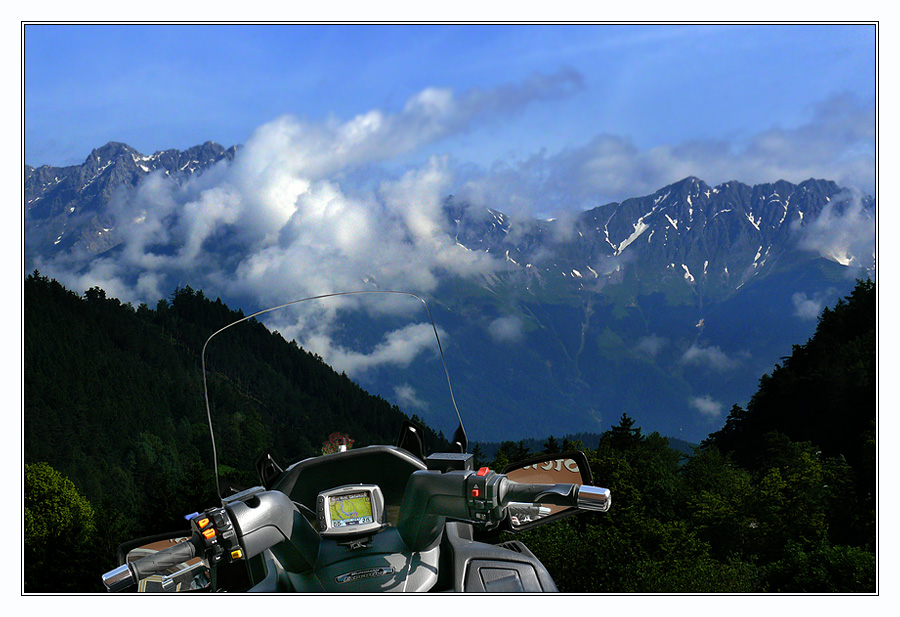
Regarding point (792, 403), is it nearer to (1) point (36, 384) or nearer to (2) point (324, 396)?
(2) point (324, 396)

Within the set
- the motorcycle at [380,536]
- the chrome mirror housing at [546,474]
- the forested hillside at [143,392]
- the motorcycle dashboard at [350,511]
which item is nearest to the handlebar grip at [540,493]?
the motorcycle at [380,536]

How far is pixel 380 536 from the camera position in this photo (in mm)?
3879

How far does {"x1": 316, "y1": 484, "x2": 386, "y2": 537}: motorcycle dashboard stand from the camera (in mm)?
3760

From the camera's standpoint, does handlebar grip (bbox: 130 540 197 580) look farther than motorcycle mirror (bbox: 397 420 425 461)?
No

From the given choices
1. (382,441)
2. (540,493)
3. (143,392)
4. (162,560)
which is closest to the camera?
(540,493)

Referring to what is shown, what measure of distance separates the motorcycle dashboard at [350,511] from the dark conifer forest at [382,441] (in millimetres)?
577

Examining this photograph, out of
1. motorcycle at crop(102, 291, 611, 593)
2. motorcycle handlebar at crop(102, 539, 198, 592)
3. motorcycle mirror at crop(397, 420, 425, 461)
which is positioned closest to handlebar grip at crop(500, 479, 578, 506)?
motorcycle at crop(102, 291, 611, 593)

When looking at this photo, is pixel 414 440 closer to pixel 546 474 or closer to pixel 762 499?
pixel 546 474

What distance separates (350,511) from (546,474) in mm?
989

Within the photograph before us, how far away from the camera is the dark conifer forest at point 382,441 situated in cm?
3362

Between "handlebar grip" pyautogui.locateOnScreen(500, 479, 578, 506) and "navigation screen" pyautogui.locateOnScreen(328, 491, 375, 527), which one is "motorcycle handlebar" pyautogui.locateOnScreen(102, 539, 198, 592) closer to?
"navigation screen" pyautogui.locateOnScreen(328, 491, 375, 527)

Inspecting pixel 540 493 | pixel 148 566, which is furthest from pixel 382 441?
pixel 148 566

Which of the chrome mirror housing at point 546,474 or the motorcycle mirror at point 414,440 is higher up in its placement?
the motorcycle mirror at point 414,440

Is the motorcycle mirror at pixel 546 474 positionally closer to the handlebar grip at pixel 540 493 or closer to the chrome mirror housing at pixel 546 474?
the chrome mirror housing at pixel 546 474
